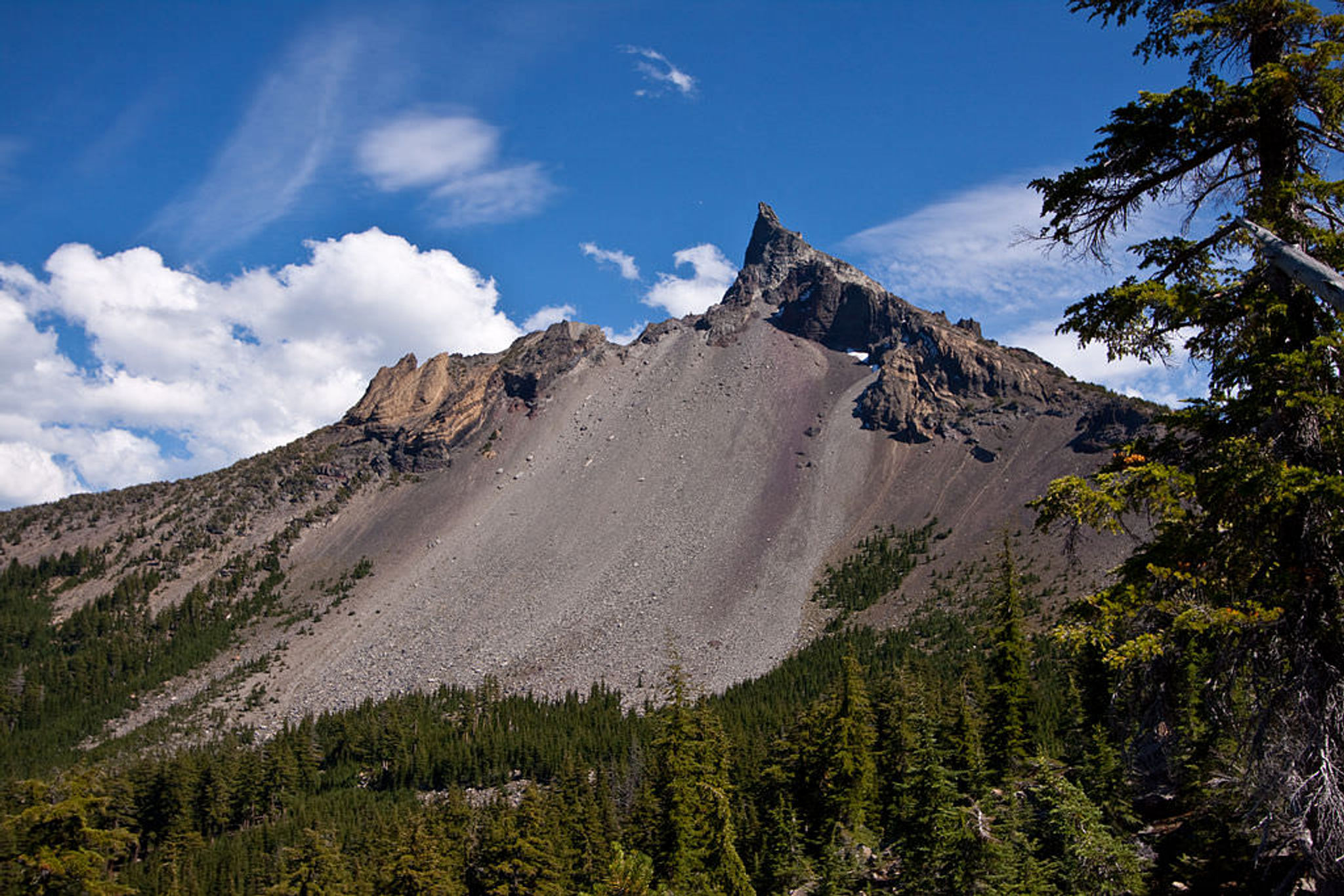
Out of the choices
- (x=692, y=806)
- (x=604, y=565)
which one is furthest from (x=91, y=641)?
(x=692, y=806)

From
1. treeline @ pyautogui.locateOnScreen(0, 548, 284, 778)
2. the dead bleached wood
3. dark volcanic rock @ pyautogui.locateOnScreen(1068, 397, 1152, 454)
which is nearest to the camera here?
the dead bleached wood

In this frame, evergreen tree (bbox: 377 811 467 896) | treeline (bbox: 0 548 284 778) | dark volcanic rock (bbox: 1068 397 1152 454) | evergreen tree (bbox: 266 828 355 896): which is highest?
dark volcanic rock (bbox: 1068 397 1152 454)

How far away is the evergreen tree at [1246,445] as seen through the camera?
7805 millimetres

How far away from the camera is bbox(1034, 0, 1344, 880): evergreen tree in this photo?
25.6 feet

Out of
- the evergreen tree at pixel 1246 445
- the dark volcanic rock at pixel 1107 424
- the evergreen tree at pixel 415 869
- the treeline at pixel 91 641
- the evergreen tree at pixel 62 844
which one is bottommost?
the evergreen tree at pixel 415 869

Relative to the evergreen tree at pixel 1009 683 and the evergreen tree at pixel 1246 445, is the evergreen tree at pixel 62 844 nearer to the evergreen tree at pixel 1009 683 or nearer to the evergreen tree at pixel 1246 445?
the evergreen tree at pixel 1246 445

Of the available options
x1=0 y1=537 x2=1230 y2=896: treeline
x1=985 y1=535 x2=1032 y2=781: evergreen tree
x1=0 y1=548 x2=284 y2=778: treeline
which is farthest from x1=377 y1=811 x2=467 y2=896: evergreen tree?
x1=0 y1=548 x2=284 y2=778: treeline

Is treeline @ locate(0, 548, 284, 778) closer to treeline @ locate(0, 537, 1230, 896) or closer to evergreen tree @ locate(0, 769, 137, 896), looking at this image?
treeline @ locate(0, 537, 1230, 896)

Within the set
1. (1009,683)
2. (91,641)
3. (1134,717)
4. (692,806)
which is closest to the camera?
(1134,717)

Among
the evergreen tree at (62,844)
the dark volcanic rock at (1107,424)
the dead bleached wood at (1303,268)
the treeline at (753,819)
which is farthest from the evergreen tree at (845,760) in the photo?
the dark volcanic rock at (1107,424)

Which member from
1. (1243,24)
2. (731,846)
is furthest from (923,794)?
(1243,24)

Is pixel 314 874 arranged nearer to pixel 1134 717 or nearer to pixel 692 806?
pixel 692 806

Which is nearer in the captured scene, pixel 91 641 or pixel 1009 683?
pixel 1009 683

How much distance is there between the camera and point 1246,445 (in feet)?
26.8
